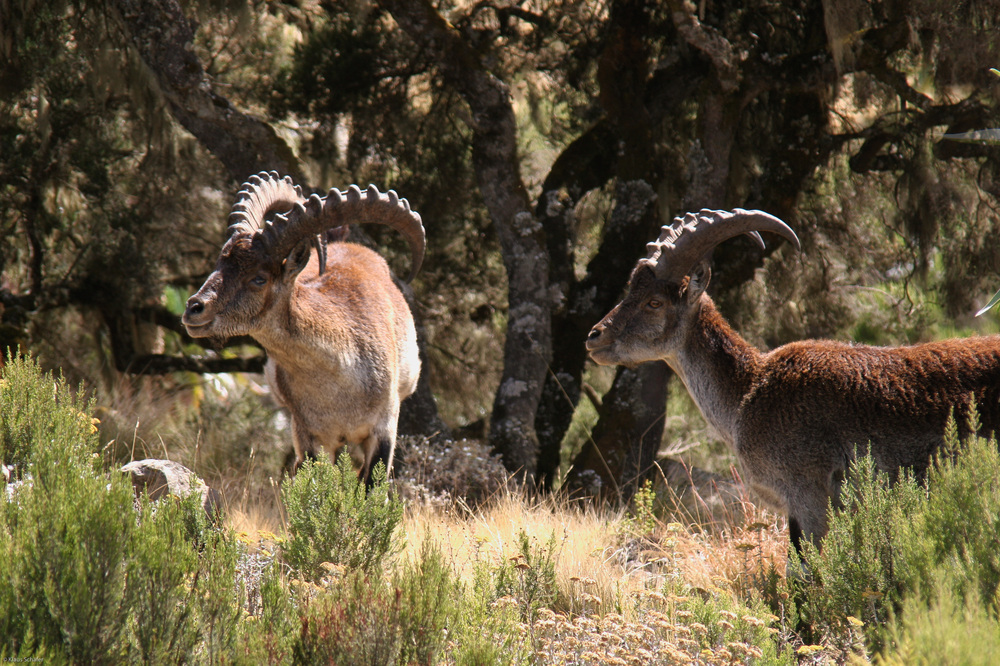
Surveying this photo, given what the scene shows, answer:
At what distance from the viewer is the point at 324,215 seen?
5578mm

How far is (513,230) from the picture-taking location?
839cm

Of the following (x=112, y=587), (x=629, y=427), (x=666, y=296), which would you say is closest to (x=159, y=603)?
(x=112, y=587)

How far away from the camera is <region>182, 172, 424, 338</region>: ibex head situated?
5199mm

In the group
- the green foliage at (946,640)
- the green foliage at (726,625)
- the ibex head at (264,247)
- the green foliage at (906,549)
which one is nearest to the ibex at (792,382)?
the green foliage at (906,549)

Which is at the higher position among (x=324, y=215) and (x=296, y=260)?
(x=324, y=215)

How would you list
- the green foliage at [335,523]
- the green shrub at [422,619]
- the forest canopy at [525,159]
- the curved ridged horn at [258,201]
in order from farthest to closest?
the forest canopy at [525,159]
the curved ridged horn at [258,201]
the green foliage at [335,523]
the green shrub at [422,619]

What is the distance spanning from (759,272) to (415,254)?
509 centimetres

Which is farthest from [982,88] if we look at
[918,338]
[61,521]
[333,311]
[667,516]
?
[61,521]

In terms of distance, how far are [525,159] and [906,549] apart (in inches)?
315

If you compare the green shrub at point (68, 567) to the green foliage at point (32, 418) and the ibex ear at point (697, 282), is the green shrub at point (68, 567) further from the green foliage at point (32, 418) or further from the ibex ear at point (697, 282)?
the ibex ear at point (697, 282)

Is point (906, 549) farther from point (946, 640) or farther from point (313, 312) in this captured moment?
point (313, 312)

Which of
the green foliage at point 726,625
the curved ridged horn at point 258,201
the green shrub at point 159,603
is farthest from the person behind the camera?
the curved ridged horn at point 258,201

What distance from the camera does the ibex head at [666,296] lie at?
542 centimetres

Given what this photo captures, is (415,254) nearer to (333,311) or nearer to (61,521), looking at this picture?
(333,311)
